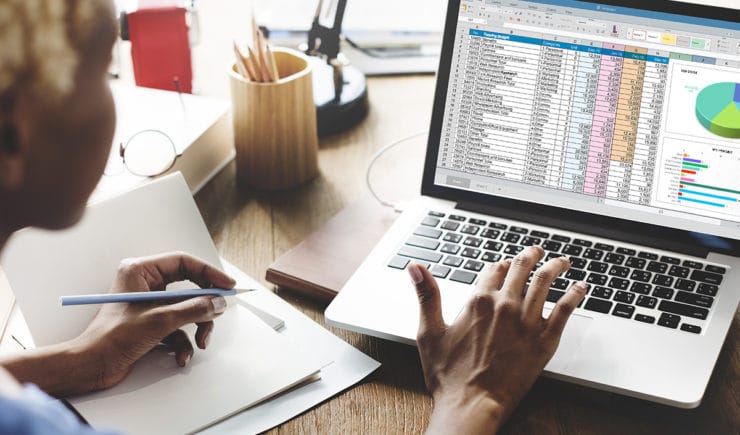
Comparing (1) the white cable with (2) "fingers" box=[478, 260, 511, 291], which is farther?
(1) the white cable

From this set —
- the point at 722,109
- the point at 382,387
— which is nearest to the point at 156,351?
the point at 382,387

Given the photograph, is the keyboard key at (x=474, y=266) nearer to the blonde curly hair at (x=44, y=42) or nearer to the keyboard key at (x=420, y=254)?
the keyboard key at (x=420, y=254)

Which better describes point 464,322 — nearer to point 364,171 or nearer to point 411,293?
point 411,293

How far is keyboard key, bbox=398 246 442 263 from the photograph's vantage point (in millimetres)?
994

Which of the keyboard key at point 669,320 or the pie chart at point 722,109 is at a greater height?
the pie chart at point 722,109

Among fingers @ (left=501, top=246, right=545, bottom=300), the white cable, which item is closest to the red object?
the white cable

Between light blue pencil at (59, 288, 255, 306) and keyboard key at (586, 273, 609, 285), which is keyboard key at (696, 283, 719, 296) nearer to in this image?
keyboard key at (586, 273, 609, 285)

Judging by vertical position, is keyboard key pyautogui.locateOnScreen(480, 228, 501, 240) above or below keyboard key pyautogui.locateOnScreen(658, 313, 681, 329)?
above

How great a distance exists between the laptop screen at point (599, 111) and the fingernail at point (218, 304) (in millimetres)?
355

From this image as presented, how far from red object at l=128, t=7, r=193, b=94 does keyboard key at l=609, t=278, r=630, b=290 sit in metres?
0.71

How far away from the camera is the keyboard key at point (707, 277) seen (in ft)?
3.11

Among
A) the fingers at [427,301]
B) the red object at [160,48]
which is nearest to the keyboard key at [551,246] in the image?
the fingers at [427,301]

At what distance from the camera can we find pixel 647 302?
2.99 ft

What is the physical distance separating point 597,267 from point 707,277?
125 mm
